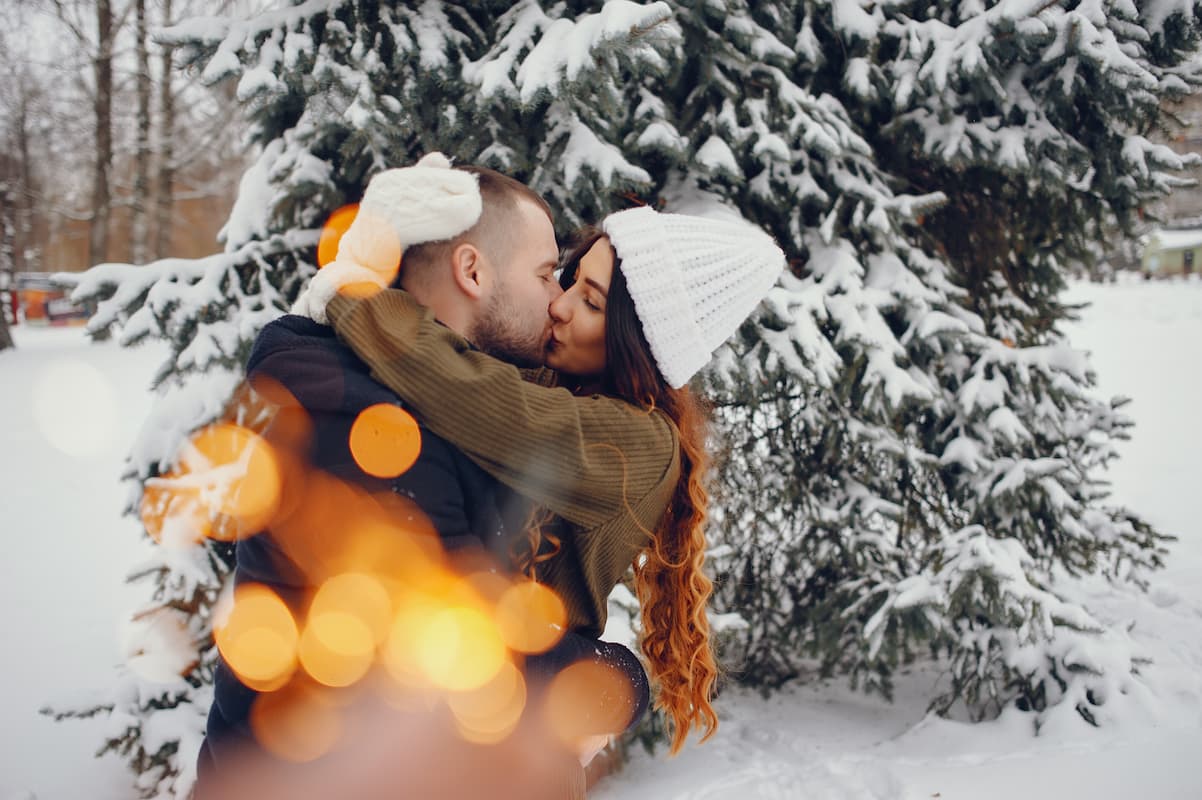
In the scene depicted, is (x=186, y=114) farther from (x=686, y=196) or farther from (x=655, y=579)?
(x=655, y=579)

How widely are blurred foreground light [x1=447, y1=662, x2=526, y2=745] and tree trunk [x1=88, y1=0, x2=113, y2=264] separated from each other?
1478 cm

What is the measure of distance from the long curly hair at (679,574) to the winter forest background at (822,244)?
106 cm

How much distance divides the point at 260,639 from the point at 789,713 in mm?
3495

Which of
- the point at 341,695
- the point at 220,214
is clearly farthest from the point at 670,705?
the point at 220,214

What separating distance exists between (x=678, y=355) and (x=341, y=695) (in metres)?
1.11

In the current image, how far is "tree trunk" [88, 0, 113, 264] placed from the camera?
501 inches

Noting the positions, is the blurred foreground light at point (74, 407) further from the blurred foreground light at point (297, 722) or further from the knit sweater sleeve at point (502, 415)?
the knit sweater sleeve at point (502, 415)

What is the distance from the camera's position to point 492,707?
5.72ft

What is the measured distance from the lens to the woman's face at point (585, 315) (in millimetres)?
2035

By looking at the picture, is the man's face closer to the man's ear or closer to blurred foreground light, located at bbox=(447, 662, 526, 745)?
the man's ear

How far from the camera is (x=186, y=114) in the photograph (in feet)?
50.9

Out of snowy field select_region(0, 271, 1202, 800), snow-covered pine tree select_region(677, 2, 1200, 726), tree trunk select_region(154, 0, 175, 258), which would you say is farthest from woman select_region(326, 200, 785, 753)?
tree trunk select_region(154, 0, 175, 258)

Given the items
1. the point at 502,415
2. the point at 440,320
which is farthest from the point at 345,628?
the point at 440,320

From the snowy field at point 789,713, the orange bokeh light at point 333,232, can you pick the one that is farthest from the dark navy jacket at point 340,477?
the snowy field at point 789,713
